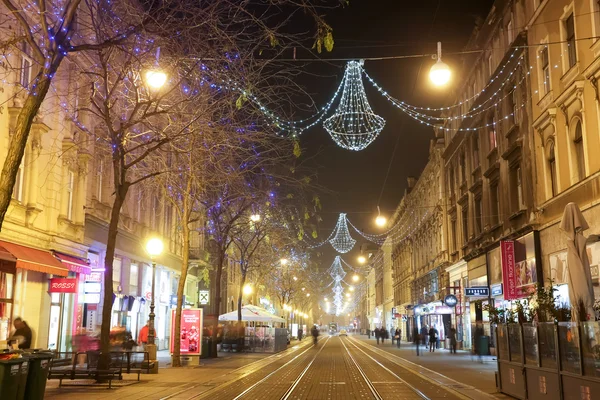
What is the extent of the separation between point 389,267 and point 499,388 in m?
77.2

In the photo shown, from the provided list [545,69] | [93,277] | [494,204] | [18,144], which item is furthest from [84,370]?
[494,204]

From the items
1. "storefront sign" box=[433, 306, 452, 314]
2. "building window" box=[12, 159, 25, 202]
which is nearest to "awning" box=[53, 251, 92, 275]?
"building window" box=[12, 159, 25, 202]

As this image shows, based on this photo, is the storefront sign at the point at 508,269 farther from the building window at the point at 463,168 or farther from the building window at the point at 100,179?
the building window at the point at 100,179

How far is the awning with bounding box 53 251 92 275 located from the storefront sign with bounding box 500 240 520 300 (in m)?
18.4

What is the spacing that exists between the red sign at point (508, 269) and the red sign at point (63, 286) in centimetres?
1844

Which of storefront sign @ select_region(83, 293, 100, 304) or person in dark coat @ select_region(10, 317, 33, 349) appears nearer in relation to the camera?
person in dark coat @ select_region(10, 317, 33, 349)

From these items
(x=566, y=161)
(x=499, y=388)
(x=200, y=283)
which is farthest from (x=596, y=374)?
(x=200, y=283)

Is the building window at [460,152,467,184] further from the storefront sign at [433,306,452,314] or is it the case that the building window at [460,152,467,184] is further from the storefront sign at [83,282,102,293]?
the storefront sign at [83,282,102,293]

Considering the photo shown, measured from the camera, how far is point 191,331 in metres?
27.9

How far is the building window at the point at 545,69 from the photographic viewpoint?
24016 millimetres

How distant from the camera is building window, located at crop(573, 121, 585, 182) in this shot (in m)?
21.2

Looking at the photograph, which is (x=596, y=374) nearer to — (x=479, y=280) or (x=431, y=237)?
(x=479, y=280)

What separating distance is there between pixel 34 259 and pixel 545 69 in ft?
65.5

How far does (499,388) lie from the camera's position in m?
16.0
